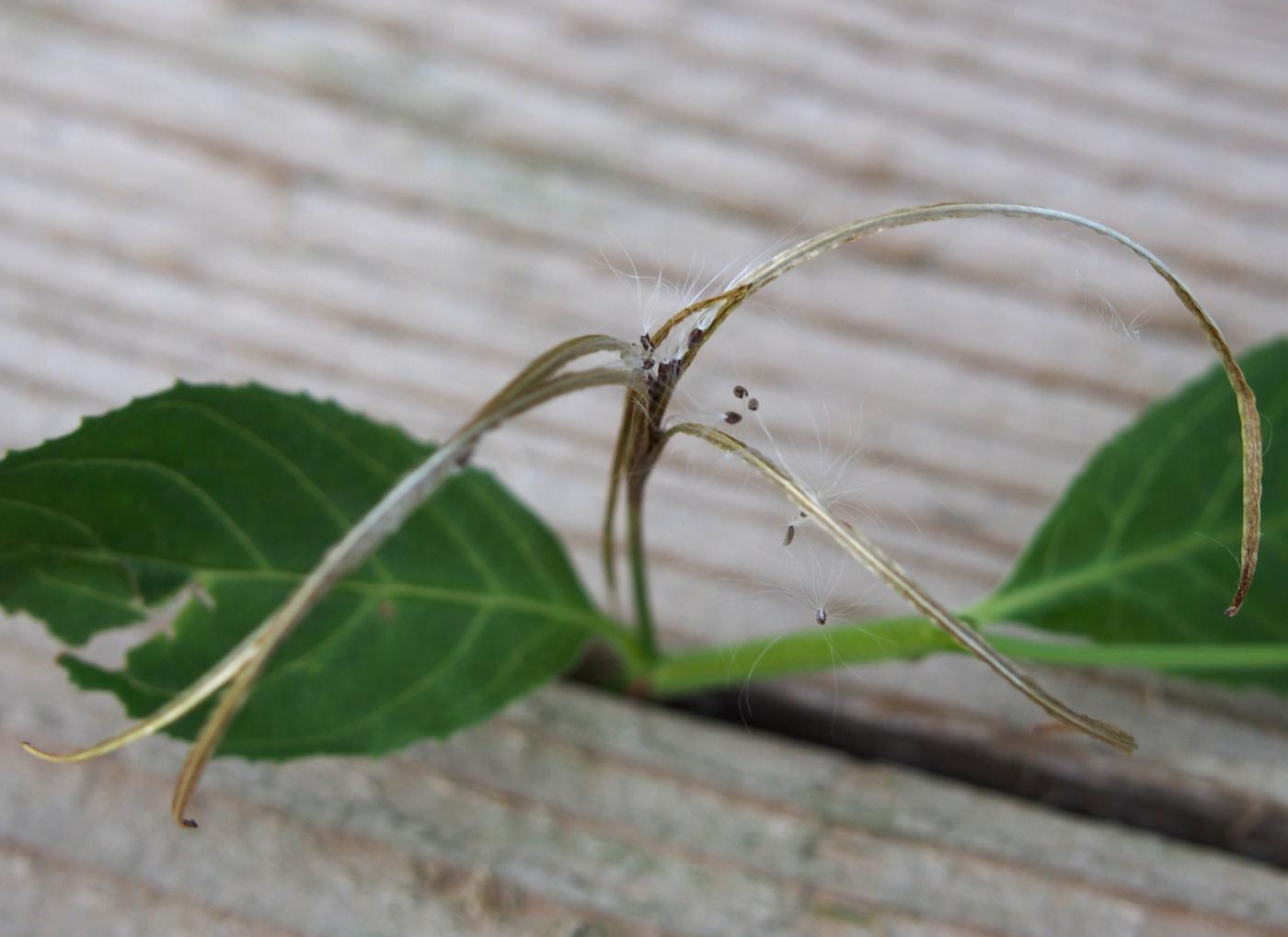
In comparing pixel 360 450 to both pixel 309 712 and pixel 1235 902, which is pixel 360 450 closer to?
pixel 309 712

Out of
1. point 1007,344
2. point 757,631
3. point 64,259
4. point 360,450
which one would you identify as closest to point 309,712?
point 360,450

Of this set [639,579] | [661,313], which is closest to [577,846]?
[639,579]

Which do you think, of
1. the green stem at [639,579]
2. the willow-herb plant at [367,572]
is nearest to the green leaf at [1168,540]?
the willow-herb plant at [367,572]

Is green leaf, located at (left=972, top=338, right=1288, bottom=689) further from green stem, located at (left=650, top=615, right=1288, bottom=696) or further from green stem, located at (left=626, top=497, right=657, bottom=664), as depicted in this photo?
green stem, located at (left=626, top=497, right=657, bottom=664)

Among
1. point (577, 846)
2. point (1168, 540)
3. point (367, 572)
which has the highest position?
point (1168, 540)

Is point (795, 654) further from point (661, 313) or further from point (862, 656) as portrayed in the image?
point (661, 313)

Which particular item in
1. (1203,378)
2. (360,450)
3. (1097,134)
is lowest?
(360,450)
